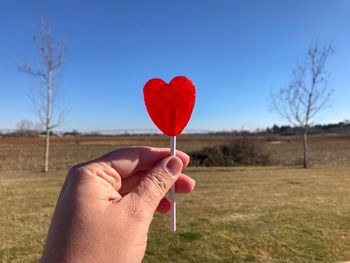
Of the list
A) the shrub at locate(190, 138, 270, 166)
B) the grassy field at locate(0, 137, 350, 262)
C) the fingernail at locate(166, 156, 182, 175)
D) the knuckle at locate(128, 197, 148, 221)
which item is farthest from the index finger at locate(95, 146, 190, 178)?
the shrub at locate(190, 138, 270, 166)

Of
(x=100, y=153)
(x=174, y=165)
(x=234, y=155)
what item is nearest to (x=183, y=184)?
(x=174, y=165)

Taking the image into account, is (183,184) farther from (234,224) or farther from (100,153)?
(100,153)

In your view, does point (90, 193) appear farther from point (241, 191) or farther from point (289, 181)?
point (289, 181)

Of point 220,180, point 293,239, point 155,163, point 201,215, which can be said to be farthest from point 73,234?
point 220,180

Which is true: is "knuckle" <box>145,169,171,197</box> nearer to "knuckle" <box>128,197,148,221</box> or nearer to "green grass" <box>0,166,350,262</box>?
"knuckle" <box>128,197,148,221</box>

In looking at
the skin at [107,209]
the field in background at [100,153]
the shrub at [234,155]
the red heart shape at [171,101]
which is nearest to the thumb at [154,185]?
the skin at [107,209]

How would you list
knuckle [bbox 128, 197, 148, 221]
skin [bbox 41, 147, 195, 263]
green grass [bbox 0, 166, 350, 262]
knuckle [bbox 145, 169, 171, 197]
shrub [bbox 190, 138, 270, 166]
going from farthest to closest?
shrub [bbox 190, 138, 270, 166], green grass [bbox 0, 166, 350, 262], knuckle [bbox 145, 169, 171, 197], knuckle [bbox 128, 197, 148, 221], skin [bbox 41, 147, 195, 263]

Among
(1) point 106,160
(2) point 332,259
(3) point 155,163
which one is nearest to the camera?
(1) point 106,160
